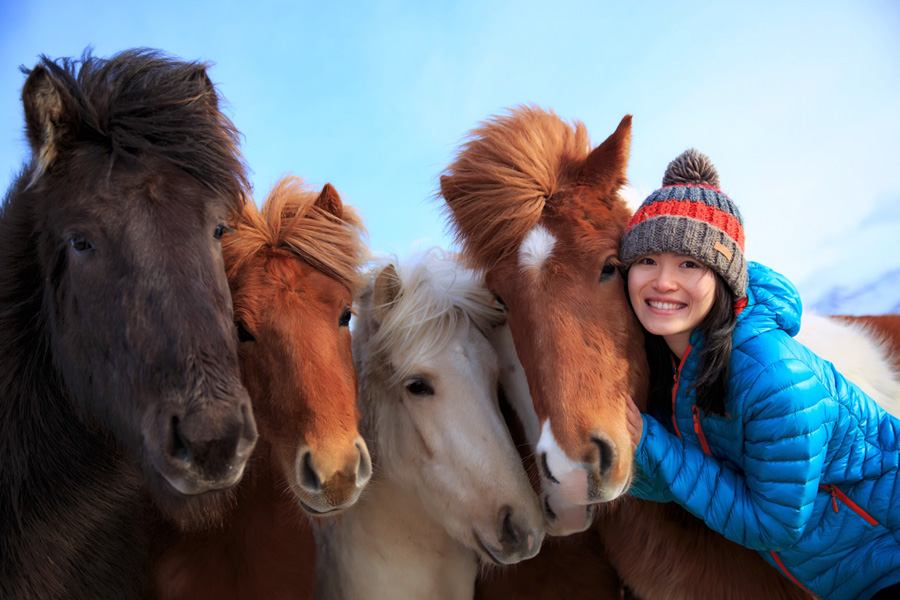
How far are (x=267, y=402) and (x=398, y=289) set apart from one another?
1133 mm

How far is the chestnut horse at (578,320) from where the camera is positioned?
2.27 metres

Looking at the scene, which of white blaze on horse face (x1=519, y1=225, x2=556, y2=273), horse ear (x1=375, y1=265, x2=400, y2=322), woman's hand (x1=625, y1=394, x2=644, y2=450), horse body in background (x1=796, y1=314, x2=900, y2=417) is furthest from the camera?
horse ear (x1=375, y1=265, x2=400, y2=322)

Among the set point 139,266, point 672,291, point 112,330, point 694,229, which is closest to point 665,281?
point 672,291

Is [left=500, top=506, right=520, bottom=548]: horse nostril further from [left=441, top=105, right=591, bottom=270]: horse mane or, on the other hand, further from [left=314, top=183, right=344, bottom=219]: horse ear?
[left=314, top=183, right=344, bottom=219]: horse ear

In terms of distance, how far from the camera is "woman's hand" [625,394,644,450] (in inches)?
96.8

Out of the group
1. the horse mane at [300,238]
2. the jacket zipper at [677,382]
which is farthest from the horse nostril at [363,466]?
the jacket zipper at [677,382]

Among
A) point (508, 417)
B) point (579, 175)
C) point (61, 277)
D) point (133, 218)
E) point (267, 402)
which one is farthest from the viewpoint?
point (508, 417)

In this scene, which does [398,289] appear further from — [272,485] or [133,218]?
[133,218]

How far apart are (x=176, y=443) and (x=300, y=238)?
4.44ft

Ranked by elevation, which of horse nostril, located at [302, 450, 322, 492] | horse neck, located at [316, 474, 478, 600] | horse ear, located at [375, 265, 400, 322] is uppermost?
horse ear, located at [375, 265, 400, 322]

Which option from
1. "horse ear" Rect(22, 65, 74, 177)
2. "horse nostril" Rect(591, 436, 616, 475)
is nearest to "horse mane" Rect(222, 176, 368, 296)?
"horse ear" Rect(22, 65, 74, 177)

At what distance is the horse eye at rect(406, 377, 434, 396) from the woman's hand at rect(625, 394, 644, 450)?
109cm

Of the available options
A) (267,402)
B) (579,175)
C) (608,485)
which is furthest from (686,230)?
(267,402)

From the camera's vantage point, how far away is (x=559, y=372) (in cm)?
231
